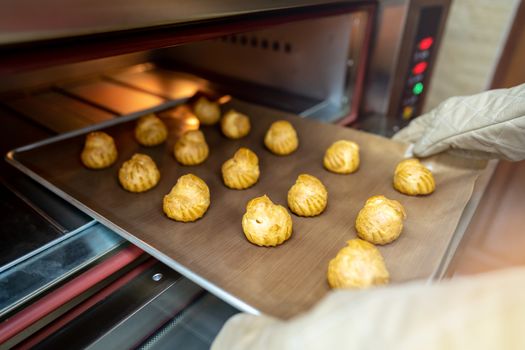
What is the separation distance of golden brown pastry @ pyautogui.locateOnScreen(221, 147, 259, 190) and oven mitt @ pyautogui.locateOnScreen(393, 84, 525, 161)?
0.60m

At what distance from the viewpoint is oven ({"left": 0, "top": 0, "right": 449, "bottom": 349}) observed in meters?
0.73

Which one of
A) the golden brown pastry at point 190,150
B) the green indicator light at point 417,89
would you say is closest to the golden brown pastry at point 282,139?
the golden brown pastry at point 190,150

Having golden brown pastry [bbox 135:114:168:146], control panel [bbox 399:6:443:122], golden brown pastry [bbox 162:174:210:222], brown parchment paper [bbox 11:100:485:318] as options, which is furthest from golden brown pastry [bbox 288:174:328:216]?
control panel [bbox 399:6:443:122]

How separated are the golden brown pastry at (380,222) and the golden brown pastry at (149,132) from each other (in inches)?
34.8

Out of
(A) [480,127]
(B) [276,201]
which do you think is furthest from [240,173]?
(A) [480,127]

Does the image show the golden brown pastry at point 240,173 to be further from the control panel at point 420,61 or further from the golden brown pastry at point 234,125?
the control panel at point 420,61

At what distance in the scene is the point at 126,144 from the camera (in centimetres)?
153

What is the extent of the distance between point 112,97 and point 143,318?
139 centimetres

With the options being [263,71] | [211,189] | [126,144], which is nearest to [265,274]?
[211,189]

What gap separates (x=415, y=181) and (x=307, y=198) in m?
0.37

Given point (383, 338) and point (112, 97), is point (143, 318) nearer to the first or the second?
point (383, 338)

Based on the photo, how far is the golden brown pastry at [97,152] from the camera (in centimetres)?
132

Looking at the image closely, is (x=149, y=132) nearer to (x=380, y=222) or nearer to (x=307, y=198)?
(x=307, y=198)

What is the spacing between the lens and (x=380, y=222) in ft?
3.27
